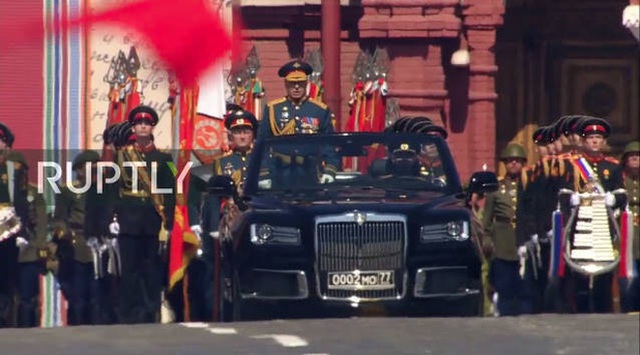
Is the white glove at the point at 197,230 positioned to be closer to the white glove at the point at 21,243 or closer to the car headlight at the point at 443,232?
the white glove at the point at 21,243

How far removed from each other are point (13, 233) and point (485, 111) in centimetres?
674

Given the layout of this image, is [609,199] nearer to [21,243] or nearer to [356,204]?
[356,204]

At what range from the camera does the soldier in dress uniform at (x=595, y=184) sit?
16812 millimetres

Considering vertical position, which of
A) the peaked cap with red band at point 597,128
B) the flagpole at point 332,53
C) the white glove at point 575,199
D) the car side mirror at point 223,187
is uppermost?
the flagpole at point 332,53

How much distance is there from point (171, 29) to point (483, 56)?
3207 mm

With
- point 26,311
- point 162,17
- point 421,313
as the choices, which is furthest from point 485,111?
point 421,313

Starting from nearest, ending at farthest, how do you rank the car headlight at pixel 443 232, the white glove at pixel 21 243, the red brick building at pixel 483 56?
the car headlight at pixel 443 232
the white glove at pixel 21 243
the red brick building at pixel 483 56

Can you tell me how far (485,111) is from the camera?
893 inches

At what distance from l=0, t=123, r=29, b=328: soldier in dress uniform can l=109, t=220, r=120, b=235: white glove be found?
2.30 ft

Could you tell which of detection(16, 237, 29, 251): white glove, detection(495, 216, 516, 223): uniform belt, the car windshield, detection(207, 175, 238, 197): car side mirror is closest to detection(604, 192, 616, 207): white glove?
detection(495, 216, 516, 223): uniform belt

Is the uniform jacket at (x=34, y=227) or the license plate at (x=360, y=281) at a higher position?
the uniform jacket at (x=34, y=227)

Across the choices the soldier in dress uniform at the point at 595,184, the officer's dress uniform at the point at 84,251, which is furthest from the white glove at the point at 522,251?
→ the officer's dress uniform at the point at 84,251

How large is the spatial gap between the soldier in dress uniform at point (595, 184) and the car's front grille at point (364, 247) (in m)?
2.95

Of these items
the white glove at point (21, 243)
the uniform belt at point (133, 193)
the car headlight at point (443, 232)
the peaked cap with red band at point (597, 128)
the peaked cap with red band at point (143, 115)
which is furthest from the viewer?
the white glove at point (21, 243)
